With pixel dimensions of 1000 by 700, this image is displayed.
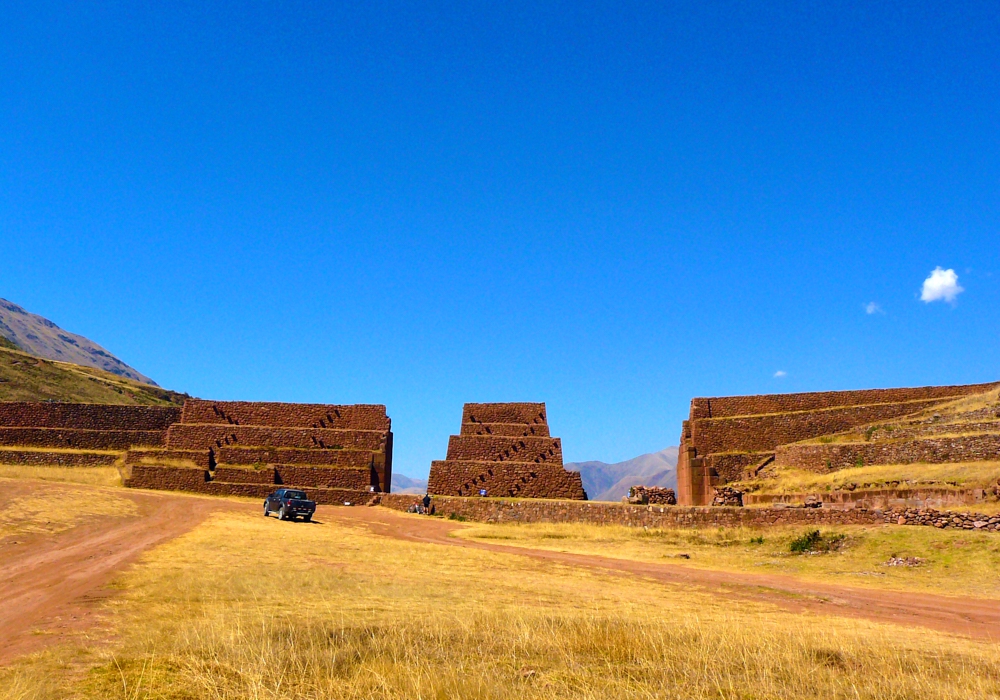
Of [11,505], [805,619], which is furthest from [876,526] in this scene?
[11,505]

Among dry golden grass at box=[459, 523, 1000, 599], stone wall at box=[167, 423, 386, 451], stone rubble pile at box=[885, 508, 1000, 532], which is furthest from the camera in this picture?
stone wall at box=[167, 423, 386, 451]

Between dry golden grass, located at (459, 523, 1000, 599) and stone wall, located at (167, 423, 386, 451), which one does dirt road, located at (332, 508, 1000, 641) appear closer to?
dry golden grass, located at (459, 523, 1000, 599)

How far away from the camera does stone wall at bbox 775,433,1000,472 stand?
30656 mm

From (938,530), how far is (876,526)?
235 cm

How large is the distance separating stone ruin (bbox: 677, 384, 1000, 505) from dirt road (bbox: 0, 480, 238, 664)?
1102 inches

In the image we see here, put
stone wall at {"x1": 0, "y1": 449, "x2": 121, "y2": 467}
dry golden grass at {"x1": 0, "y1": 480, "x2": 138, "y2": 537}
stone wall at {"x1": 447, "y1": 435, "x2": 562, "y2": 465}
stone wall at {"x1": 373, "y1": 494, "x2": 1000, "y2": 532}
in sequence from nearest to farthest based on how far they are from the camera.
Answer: dry golden grass at {"x1": 0, "y1": 480, "x2": 138, "y2": 537} < stone wall at {"x1": 373, "y1": 494, "x2": 1000, "y2": 532} < stone wall at {"x1": 0, "y1": 449, "x2": 121, "y2": 467} < stone wall at {"x1": 447, "y1": 435, "x2": 562, "y2": 465}

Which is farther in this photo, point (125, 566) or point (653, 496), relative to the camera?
point (653, 496)

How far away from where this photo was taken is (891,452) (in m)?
34.0

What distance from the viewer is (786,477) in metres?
36.3

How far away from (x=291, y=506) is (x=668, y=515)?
17885mm

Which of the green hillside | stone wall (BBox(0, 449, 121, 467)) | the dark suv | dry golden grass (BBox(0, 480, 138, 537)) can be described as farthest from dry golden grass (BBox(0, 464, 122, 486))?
the green hillside

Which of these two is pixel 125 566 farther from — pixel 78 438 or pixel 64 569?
pixel 78 438

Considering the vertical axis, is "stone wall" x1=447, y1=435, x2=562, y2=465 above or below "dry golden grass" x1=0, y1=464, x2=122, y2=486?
above

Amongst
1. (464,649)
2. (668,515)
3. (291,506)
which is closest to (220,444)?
(291,506)
